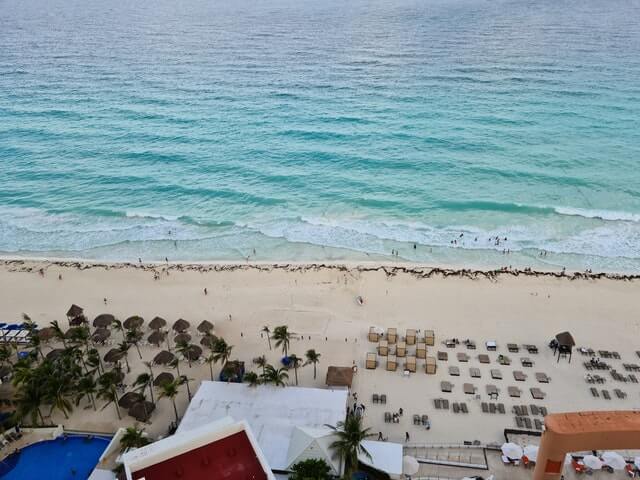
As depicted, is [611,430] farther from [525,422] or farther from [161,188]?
[161,188]

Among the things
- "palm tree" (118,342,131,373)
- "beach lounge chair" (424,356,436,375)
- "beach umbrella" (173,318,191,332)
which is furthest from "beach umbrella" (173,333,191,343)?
"beach lounge chair" (424,356,436,375)

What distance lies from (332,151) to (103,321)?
39.2 metres

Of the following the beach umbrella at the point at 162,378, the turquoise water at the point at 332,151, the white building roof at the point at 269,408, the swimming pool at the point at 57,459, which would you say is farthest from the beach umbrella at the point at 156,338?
the turquoise water at the point at 332,151

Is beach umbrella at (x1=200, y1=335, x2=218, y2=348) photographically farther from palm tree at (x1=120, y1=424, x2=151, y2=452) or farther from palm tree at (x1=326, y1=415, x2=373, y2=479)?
palm tree at (x1=326, y1=415, x2=373, y2=479)

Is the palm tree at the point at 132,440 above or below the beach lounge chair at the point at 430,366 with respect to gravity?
above

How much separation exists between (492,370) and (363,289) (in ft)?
39.6

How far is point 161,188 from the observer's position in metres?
58.5

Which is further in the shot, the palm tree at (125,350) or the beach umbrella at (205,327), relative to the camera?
the beach umbrella at (205,327)

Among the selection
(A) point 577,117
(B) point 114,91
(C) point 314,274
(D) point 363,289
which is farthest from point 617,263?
(B) point 114,91

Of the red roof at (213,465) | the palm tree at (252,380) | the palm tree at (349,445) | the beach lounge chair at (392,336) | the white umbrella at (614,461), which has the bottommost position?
the beach lounge chair at (392,336)

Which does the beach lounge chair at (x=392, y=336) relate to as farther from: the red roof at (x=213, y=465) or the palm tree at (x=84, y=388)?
the palm tree at (x=84, y=388)

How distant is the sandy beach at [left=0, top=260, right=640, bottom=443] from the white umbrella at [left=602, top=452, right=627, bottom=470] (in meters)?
4.78

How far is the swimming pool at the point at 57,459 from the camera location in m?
23.8

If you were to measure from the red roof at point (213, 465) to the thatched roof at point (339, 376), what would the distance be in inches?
426
